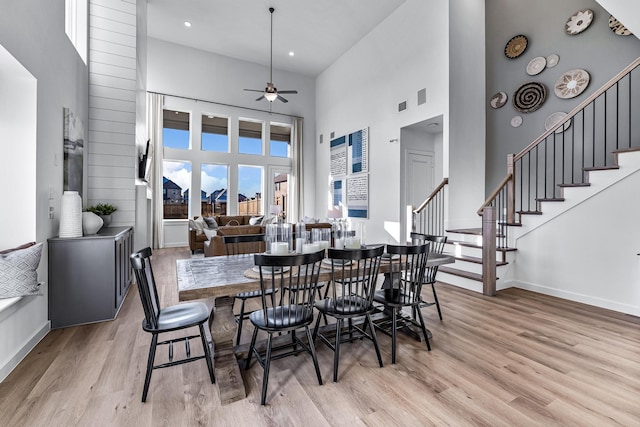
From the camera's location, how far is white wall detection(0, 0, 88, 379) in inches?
81.8

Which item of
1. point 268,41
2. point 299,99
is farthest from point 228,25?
point 299,99

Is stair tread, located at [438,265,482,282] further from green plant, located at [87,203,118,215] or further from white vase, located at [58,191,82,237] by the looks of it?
green plant, located at [87,203,118,215]

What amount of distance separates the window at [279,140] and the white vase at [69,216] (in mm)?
6872

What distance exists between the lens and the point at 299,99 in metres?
9.63

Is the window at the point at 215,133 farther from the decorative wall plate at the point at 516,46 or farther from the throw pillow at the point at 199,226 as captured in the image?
the decorative wall plate at the point at 516,46

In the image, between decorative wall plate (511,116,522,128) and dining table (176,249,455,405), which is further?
decorative wall plate (511,116,522,128)

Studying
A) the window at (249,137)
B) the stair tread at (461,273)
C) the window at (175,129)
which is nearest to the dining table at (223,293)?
the stair tread at (461,273)

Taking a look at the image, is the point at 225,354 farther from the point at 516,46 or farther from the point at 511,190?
the point at 516,46

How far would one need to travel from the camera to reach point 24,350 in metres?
2.23

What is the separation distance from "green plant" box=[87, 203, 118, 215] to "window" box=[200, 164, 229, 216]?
4.68 meters

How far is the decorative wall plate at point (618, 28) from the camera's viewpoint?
14.2 feet

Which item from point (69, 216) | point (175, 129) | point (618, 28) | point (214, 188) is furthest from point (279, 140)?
point (618, 28)

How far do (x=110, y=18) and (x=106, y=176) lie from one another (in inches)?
86.8

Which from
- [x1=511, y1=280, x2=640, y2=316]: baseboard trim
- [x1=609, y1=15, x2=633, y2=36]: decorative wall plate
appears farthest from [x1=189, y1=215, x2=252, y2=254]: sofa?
[x1=609, y1=15, x2=633, y2=36]: decorative wall plate
